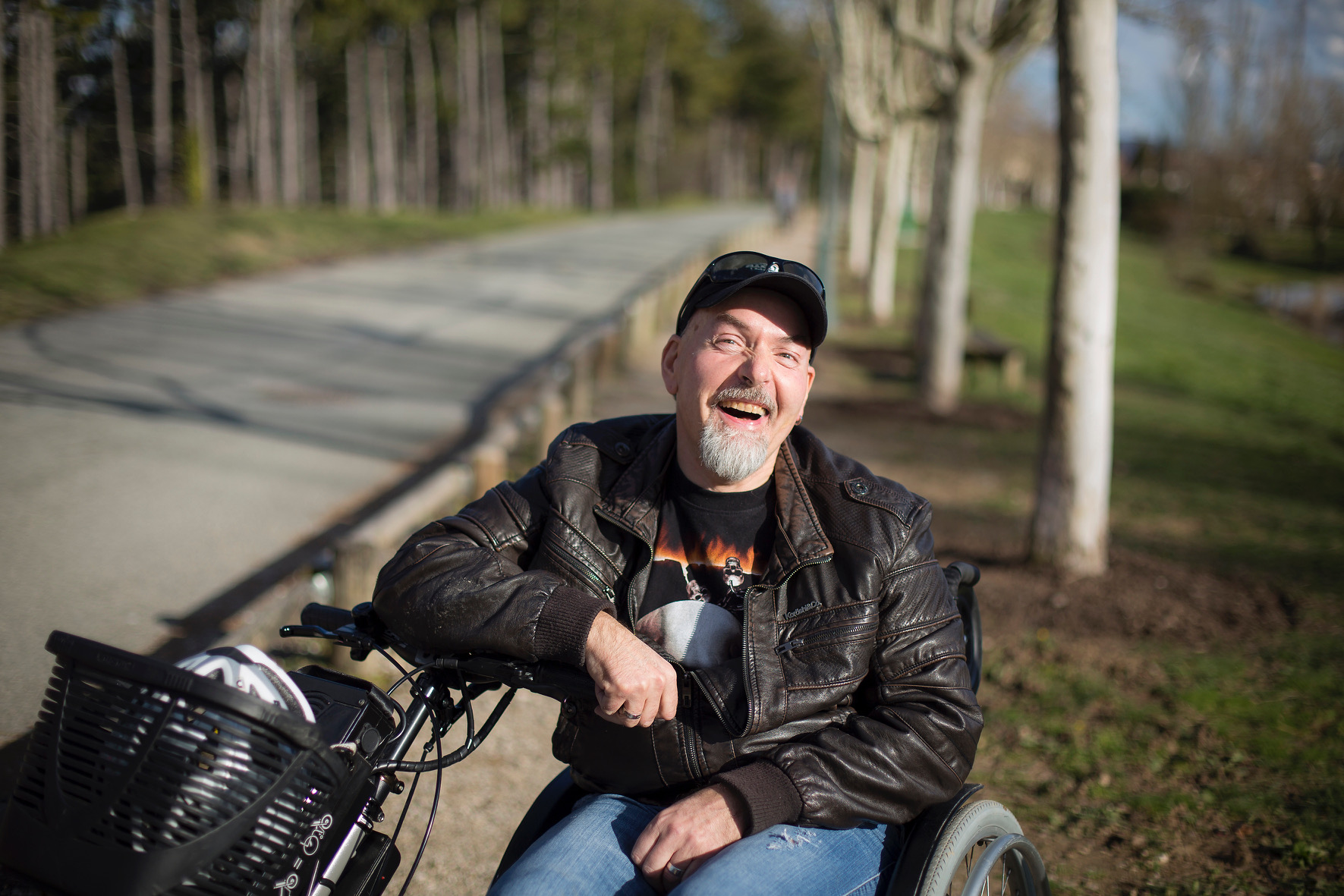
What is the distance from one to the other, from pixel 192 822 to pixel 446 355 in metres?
11.5

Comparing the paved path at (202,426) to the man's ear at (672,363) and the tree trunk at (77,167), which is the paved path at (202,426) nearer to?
the man's ear at (672,363)

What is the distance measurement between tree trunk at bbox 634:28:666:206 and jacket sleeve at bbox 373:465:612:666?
75.9m

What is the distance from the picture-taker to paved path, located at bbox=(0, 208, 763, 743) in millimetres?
5301

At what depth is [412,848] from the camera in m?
3.38

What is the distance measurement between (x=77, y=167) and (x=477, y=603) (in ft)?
111

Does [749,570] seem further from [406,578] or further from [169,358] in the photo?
[169,358]

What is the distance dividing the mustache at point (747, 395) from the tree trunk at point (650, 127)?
75.6 meters

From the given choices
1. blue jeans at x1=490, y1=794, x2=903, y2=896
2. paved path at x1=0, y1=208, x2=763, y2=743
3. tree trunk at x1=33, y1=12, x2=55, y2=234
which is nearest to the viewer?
blue jeans at x1=490, y1=794, x2=903, y2=896

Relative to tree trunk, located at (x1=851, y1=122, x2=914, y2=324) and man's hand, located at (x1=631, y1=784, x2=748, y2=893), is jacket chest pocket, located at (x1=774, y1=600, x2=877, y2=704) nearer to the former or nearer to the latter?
man's hand, located at (x1=631, y1=784, x2=748, y2=893)

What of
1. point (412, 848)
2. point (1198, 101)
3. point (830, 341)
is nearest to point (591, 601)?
point (412, 848)

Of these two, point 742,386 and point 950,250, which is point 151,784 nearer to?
point 742,386

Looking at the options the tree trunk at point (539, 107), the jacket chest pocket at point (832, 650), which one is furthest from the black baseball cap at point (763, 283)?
the tree trunk at point (539, 107)

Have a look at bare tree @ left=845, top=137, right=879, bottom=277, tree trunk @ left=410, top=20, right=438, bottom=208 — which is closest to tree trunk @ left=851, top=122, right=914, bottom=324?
bare tree @ left=845, top=137, right=879, bottom=277

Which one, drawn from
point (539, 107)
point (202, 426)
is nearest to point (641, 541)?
point (202, 426)
